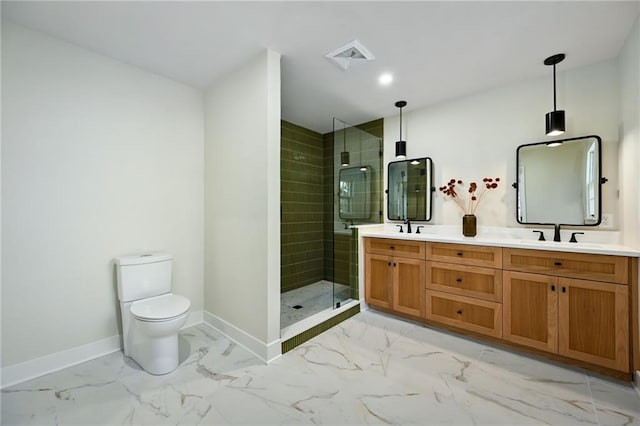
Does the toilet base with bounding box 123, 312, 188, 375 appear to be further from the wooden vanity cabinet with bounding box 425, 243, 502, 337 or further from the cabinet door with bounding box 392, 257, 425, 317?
the wooden vanity cabinet with bounding box 425, 243, 502, 337

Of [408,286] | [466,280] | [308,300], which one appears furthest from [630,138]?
[308,300]

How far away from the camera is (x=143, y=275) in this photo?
7.19 ft

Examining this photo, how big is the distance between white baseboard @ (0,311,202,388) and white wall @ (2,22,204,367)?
0.14ft

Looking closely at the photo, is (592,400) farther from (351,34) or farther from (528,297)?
(351,34)

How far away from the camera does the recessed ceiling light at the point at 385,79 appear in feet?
7.98

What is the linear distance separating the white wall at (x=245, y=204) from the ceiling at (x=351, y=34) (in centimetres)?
A: 24

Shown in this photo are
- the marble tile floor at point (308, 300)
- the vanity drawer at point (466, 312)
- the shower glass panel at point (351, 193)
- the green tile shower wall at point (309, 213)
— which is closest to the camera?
the vanity drawer at point (466, 312)

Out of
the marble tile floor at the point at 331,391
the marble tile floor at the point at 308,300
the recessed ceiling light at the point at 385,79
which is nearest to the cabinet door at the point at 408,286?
the marble tile floor at the point at 331,391

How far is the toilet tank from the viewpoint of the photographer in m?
2.11

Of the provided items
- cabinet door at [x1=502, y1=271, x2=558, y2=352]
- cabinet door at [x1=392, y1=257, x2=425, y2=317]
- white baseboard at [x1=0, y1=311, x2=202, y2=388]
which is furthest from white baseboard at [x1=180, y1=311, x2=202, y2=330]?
cabinet door at [x1=502, y1=271, x2=558, y2=352]

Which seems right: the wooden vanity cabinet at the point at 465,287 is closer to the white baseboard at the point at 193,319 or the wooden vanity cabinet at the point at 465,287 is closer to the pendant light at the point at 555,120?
the pendant light at the point at 555,120

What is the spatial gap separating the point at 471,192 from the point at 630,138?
1.13 m

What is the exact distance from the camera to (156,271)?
226 centimetres

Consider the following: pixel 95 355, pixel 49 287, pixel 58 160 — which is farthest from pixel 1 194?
pixel 95 355
